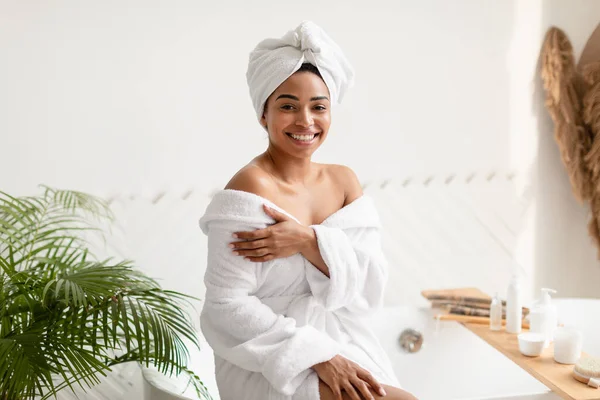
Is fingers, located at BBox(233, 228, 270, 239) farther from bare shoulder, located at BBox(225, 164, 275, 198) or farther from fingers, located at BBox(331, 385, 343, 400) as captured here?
fingers, located at BBox(331, 385, 343, 400)

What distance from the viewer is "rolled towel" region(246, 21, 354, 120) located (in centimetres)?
178

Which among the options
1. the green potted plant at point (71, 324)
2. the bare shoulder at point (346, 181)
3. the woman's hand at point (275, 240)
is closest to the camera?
the woman's hand at point (275, 240)

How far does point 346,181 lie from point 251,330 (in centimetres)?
54

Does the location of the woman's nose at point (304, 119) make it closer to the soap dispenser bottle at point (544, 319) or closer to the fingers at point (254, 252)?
the fingers at point (254, 252)

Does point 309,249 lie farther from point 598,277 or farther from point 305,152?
point 598,277

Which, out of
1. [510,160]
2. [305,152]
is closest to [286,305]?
[305,152]

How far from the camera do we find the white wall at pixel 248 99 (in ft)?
9.52

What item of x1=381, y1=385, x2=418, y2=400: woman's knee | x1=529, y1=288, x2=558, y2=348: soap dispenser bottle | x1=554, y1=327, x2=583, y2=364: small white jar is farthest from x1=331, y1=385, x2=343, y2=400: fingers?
x1=529, y1=288, x2=558, y2=348: soap dispenser bottle

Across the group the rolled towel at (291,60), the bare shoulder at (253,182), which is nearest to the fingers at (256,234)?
the bare shoulder at (253,182)

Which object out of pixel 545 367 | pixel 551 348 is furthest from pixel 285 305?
pixel 551 348

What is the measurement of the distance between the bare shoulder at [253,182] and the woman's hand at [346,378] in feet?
1.48

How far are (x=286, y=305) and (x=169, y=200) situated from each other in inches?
54.0

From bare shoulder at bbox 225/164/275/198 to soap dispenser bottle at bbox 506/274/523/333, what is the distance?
4.23 ft

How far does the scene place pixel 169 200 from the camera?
10.1ft
